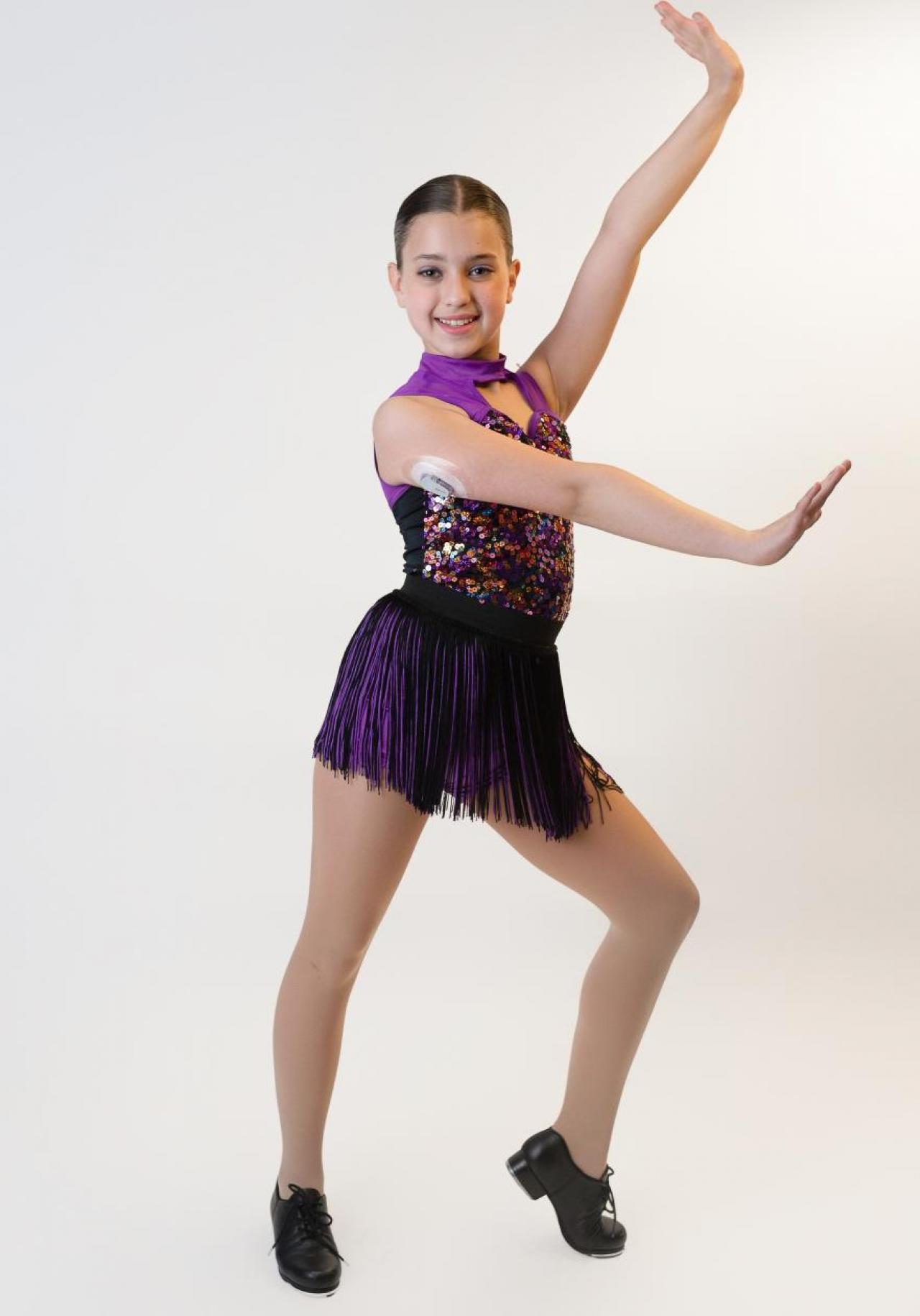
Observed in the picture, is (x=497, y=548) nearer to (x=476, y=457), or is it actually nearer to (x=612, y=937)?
(x=476, y=457)

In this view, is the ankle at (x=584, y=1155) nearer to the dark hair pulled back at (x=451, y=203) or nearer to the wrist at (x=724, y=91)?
the dark hair pulled back at (x=451, y=203)

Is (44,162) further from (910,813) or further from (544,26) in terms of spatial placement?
(910,813)

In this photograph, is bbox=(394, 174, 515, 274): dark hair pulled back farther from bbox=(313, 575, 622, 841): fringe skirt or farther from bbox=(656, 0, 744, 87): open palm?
bbox=(313, 575, 622, 841): fringe skirt

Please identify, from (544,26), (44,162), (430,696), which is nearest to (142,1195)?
(430,696)

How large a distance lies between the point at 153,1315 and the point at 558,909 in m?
1.99

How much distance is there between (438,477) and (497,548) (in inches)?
7.5

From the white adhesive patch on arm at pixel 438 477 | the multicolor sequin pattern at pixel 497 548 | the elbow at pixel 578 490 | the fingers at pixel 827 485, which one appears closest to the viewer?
the fingers at pixel 827 485

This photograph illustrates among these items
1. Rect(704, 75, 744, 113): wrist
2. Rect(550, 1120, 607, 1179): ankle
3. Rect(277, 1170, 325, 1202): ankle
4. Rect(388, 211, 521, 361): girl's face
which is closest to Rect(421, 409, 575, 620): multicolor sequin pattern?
Rect(388, 211, 521, 361): girl's face

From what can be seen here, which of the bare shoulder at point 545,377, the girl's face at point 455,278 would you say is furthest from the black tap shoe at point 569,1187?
the girl's face at point 455,278

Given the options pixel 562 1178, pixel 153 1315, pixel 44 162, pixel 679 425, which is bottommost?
pixel 153 1315

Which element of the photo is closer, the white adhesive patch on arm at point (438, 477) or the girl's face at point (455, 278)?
the white adhesive patch on arm at point (438, 477)

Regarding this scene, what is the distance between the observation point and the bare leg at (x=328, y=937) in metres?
2.80

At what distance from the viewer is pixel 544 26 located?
481 cm

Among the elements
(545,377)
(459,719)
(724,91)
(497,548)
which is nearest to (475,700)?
(459,719)
